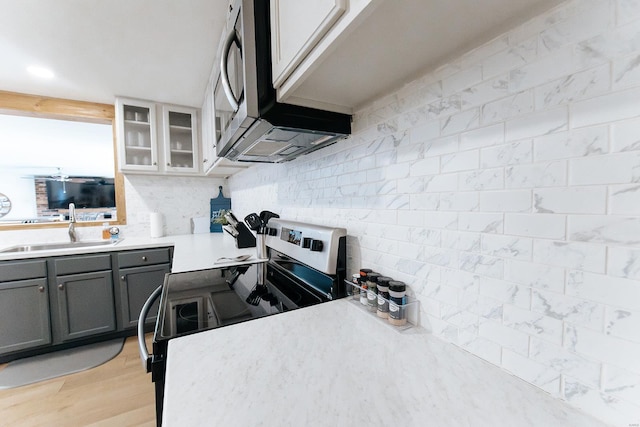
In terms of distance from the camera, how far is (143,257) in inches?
90.1

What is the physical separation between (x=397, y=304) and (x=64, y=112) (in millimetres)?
3177

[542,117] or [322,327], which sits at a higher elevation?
[542,117]

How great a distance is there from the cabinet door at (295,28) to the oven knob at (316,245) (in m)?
0.63

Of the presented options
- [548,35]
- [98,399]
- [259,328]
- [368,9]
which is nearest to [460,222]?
[548,35]

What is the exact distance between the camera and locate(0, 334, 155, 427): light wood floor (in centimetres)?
142

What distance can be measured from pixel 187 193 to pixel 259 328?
8.80 ft

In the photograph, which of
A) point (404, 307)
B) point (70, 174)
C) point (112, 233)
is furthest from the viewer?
point (70, 174)

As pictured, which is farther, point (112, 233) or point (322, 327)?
point (112, 233)

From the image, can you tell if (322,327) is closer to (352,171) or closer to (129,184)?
(352,171)

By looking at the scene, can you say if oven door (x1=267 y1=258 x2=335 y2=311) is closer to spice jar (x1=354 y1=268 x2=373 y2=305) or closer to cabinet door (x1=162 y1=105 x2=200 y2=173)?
spice jar (x1=354 y1=268 x2=373 y2=305)

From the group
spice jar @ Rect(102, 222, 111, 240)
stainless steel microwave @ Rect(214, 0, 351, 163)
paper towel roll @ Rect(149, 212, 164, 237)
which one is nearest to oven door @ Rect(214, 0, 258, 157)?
stainless steel microwave @ Rect(214, 0, 351, 163)

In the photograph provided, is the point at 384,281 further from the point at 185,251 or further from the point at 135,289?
the point at 135,289

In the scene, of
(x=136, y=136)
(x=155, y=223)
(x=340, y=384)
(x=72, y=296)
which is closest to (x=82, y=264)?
(x=72, y=296)

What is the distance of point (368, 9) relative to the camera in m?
0.44
